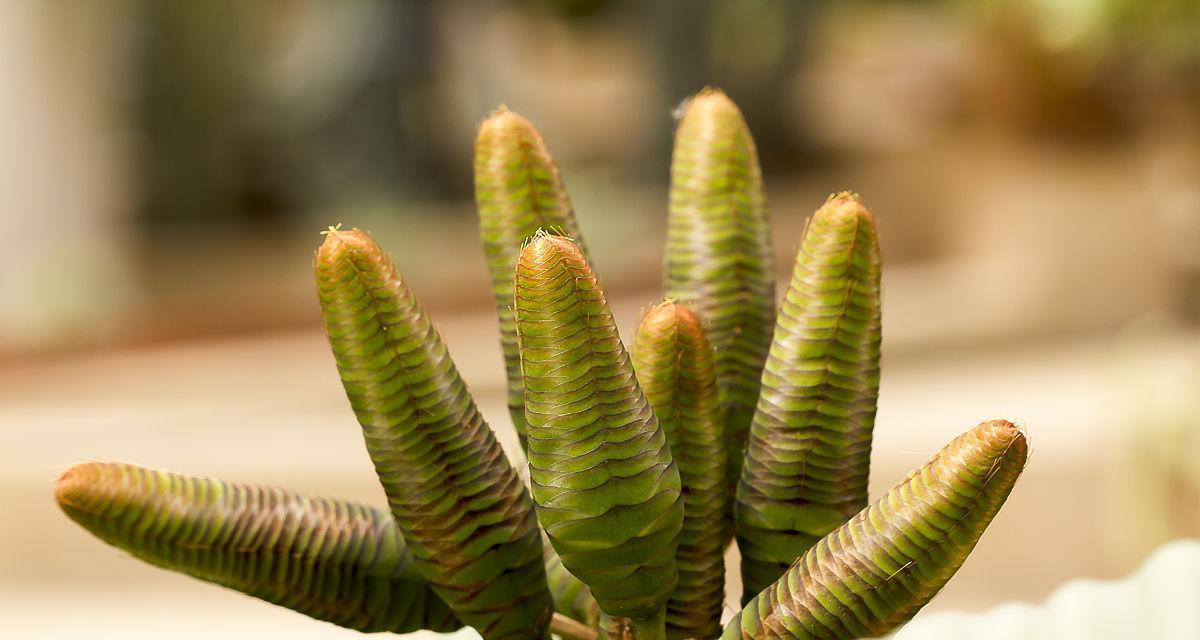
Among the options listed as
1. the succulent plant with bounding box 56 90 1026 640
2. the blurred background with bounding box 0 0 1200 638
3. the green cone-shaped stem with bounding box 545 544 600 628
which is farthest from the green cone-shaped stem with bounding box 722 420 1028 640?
the blurred background with bounding box 0 0 1200 638

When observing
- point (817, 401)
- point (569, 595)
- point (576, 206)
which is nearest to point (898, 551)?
point (817, 401)

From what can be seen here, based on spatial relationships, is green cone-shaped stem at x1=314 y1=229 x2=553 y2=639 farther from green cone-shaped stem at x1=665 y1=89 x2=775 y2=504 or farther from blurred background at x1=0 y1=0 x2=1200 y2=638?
blurred background at x1=0 y1=0 x2=1200 y2=638

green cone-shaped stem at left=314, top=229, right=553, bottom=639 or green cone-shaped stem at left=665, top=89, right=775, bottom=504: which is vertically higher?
green cone-shaped stem at left=665, top=89, right=775, bottom=504

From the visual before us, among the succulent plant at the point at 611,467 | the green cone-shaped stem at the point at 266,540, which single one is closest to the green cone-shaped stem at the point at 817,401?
the succulent plant at the point at 611,467

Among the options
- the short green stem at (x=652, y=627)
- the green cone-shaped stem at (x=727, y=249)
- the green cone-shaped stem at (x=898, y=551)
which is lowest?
the short green stem at (x=652, y=627)

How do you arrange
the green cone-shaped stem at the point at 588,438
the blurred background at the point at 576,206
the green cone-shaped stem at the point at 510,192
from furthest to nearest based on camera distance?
the blurred background at the point at 576,206
the green cone-shaped stem at the point at 510,192
the green cone-shaped stem at the point at 588,438

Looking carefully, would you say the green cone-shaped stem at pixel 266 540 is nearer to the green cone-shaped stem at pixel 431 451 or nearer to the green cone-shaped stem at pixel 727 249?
the green cone-shaped stem at pixel 431 451

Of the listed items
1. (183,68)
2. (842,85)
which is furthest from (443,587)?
(842,85)
